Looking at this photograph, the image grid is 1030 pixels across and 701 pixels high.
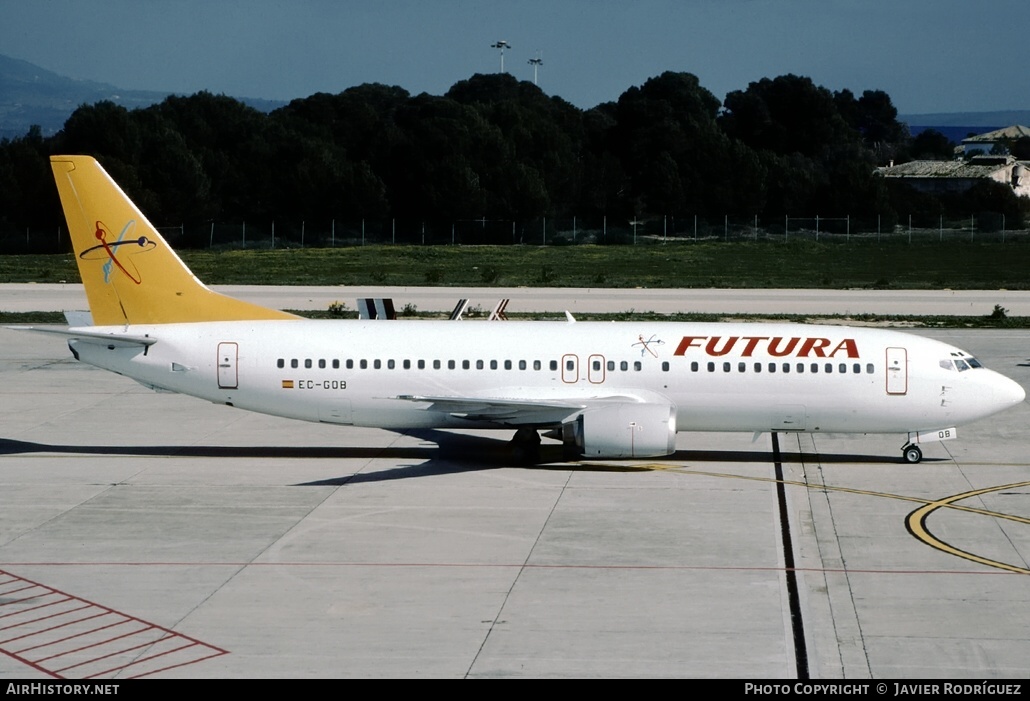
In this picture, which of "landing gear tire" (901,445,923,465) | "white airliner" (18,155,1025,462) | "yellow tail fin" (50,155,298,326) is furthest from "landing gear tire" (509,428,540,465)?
"landing gear tire" (901,445,923,465)

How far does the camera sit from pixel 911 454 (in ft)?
115

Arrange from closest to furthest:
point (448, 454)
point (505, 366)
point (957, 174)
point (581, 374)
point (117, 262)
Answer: point (581, 374) < point (505, 366) < point (117, 262) < point (448, 454) < point (957, 174)

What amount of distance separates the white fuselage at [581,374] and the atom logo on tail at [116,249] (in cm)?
151

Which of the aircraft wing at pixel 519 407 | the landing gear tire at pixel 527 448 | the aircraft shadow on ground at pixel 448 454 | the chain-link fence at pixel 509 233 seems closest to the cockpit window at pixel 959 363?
the aircraft shadow on ground at pixel 448 454

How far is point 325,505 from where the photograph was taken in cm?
3014

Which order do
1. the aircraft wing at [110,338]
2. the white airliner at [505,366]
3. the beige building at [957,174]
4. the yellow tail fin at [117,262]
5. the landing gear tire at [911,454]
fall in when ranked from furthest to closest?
the beige building at [957,174], the yellow tail fin at [117,262], the landing gear tire at [911,454], the aircraft wing at [110,338], the white airliner at [505,366]

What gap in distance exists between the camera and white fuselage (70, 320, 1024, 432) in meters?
34.3

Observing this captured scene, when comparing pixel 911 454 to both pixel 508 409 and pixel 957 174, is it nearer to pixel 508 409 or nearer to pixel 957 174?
pixel 508 409

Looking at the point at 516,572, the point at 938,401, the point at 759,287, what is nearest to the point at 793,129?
the point at 759,287

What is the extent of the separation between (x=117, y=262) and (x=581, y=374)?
12656 mm

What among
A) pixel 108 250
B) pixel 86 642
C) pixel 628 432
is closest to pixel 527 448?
pixel 628 432

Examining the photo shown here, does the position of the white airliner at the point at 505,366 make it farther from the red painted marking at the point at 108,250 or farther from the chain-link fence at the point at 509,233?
the chain-link fence at the point at 509,233

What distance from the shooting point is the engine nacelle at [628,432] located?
3238cm
